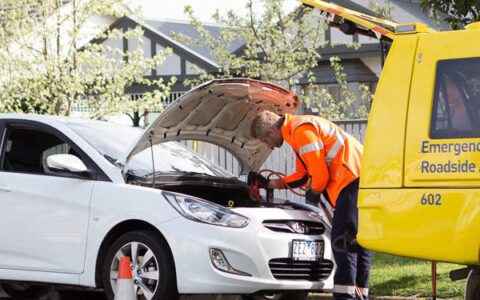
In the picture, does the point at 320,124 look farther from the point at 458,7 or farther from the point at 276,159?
the point at 276,159

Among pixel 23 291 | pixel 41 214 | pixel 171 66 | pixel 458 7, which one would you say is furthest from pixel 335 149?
pixel 171 66

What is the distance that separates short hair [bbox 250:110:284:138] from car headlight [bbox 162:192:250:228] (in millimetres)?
779

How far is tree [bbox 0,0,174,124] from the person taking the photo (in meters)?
18.3

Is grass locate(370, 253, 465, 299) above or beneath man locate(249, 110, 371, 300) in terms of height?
beneath

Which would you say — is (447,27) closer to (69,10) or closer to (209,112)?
(69,10)

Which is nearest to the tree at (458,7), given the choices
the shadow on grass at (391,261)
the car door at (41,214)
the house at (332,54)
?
the shadow on grass at (391,261)

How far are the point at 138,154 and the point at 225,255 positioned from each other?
5.40 feet

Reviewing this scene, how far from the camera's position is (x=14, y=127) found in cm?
843

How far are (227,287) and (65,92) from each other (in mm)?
12124

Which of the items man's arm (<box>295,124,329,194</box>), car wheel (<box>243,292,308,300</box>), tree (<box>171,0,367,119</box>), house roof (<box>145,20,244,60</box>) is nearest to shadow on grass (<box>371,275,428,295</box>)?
car wheel (<box>243,292,308,300</box>)

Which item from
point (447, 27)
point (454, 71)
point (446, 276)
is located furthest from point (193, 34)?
point (454, 71)

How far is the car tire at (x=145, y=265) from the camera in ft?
23.5

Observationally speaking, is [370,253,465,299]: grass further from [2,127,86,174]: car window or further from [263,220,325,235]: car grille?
[2,127,86,174]: car window

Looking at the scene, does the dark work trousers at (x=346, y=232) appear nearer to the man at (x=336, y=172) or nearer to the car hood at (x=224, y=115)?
the man at (x=336, y=172)
